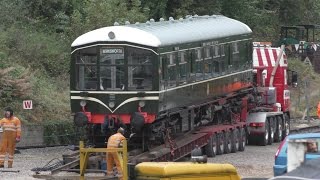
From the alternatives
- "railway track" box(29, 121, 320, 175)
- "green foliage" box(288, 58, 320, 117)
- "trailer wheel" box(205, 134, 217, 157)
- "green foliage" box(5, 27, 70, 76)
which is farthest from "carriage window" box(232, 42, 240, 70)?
"green foliage" box(288, 58, 320, 117)

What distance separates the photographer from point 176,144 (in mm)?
25188

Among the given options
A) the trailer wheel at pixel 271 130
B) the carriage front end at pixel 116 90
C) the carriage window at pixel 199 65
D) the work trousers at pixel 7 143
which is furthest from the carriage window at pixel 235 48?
the work trousers at pixel 7 143

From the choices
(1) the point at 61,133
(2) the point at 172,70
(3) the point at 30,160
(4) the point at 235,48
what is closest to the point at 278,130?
(4) the point at 235,48

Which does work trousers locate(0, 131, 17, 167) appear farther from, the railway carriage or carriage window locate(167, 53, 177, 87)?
carriage window locate(167, 53, 177, 87)

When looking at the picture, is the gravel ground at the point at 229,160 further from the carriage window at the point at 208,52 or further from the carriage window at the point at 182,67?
the carriage window at the point at 208,52

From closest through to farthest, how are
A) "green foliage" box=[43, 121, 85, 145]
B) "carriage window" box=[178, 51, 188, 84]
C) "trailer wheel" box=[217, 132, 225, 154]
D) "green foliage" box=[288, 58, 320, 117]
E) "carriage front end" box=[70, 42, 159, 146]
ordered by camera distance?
"carriage front end" box=[70, 42, 159, 146]
"carriage window" box=[178, 51, 188, 84]
"trailer wheel" box=[217, 132, 225, 154]
"green foliage" box=[43, 121, 85, 145]
"green foliage" box=[288, 58, 320, 117]

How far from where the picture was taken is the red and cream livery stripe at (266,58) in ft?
118

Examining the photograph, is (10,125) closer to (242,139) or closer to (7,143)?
(7,143)

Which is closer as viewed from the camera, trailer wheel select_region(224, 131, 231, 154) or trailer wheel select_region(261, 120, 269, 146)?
trailer wheel select_region(224, 131, 231, 154)

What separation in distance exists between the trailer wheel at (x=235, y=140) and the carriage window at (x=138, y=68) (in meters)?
6.57

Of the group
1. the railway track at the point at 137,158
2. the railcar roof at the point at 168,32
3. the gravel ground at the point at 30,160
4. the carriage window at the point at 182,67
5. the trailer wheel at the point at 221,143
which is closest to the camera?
the railway track at the point at 137,158

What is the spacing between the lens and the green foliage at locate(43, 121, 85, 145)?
100 ft

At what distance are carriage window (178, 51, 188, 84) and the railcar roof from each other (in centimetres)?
35

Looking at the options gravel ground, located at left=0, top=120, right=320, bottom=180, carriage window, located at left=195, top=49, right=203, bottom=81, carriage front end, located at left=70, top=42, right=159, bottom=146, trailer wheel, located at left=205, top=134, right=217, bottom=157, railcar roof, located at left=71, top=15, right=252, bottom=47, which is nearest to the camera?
gravel ground, located at left=0, top=120, right=320, bottom=180
